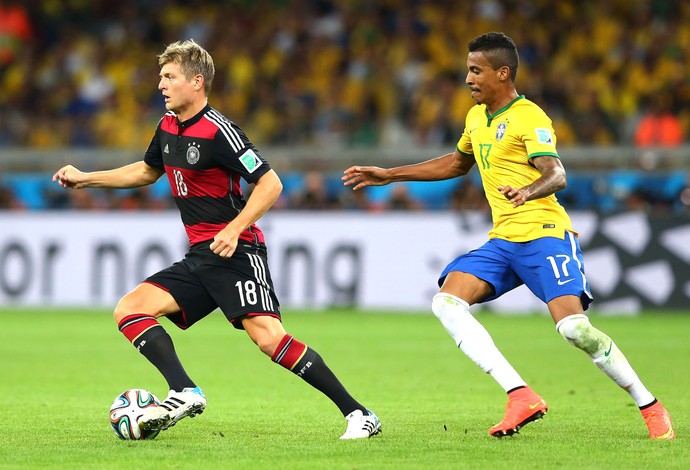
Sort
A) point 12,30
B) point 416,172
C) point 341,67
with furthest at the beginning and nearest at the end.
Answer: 1. point 12,30
2. point 341,67
3. point 416,172

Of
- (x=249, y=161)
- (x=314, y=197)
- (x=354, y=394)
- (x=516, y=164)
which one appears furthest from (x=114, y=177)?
(x=314, y=197)

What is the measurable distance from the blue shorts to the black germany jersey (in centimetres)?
134

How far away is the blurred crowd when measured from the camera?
19.6 metres

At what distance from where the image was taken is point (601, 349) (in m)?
6.84

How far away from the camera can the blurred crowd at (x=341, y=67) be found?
64.2ft

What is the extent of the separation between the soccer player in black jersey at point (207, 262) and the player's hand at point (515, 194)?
1319 mm

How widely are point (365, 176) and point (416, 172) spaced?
0.37 metres

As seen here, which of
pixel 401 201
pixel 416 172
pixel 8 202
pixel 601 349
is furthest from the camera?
pixel 8 202

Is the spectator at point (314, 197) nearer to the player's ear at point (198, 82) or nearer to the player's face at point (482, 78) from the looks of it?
the player's face at point (482, 78)

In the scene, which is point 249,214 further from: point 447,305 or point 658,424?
point 658,424

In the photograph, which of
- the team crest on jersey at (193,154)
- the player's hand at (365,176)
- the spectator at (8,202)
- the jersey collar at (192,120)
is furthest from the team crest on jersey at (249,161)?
the spectator at (8,202)

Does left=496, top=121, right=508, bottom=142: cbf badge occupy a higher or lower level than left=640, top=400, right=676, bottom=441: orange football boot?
higher

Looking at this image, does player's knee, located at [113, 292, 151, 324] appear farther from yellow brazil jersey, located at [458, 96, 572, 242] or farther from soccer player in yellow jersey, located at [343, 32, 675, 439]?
yellow brazil jersey, located at [458, 96, 572, 242]

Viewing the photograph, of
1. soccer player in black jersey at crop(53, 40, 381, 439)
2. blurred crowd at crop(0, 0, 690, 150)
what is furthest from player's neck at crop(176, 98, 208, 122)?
blurred crowd at crop(0, 0, 690, 150)
